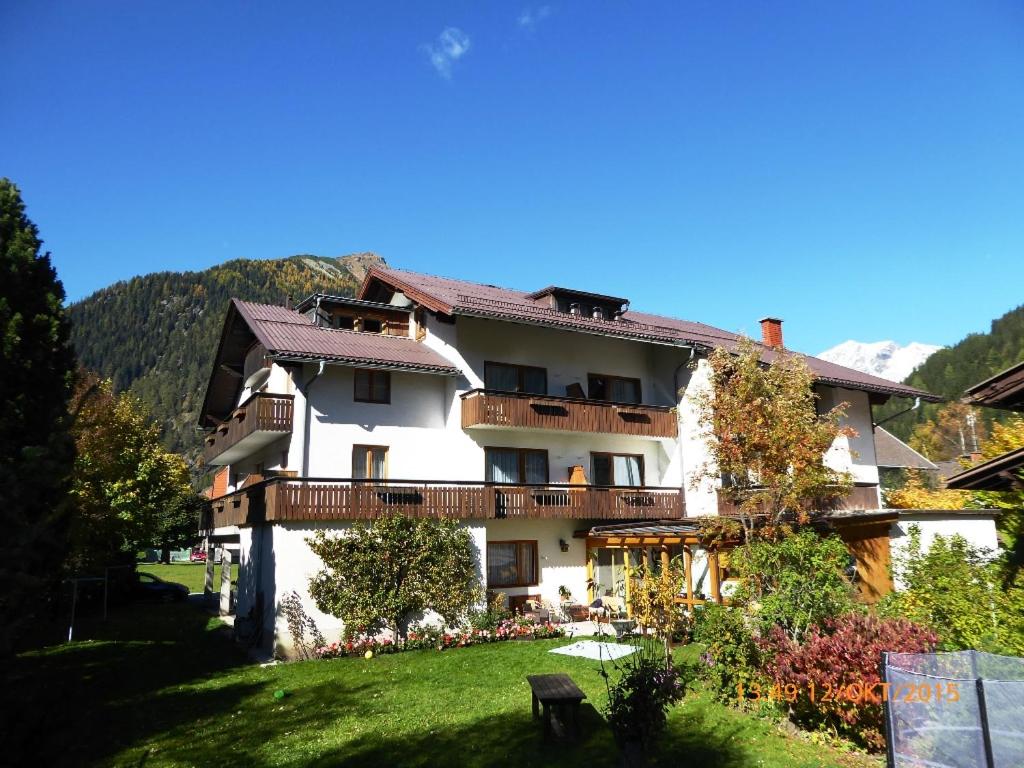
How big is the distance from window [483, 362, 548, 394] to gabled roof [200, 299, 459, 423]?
1.73m

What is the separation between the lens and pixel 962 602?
448 inches

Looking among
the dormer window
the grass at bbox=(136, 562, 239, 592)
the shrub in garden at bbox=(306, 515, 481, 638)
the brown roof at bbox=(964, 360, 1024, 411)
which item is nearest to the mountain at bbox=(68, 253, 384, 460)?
the grass at bbox=(136, 562, 239, 592)

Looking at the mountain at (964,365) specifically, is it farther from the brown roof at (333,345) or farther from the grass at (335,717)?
the grass at (335,717)

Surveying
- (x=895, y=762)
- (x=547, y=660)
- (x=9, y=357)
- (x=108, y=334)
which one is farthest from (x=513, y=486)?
(x=108, y=334)

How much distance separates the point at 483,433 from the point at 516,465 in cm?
178

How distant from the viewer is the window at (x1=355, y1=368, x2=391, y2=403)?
872 inches

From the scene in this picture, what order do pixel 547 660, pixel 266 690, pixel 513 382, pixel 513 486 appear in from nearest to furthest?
1. pixel 266 690
2. pixel 547 660
3. pixel 513 486
4. pixel 513 382

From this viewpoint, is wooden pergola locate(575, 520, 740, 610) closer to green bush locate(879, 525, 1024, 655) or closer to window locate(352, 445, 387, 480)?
green bush locate(879, 525, 1024, 655)

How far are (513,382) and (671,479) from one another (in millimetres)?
7069

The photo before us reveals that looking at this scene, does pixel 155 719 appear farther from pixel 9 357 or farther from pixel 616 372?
pixel 616 372

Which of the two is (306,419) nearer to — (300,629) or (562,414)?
(300,629)

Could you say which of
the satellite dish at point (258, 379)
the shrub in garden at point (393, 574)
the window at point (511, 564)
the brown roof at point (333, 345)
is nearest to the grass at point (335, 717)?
the shrub in garden at point (393, 574)

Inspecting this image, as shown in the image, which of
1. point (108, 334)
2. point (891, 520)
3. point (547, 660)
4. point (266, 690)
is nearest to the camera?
point (266, 690)

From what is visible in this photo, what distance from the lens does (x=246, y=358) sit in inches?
1109
